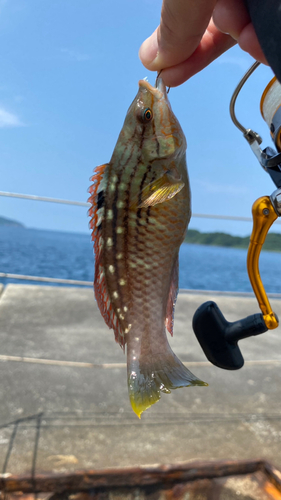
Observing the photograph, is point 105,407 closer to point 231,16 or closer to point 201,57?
point 201,57

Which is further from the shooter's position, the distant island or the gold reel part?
the distant island

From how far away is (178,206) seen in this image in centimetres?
75

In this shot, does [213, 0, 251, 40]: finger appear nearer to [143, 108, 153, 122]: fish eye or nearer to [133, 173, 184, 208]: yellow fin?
A: [143, 108, 153, 122]: fish eye

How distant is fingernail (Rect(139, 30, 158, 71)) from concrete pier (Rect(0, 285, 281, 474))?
2018 millimetres

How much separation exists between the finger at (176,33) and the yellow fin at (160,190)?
38 centimetres

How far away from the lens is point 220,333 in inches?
29.6

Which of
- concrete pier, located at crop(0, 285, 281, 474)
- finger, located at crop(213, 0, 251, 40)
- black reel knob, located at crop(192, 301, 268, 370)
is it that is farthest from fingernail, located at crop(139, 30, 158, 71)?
concrete pier, located at crop(0, 285, 281, 474)

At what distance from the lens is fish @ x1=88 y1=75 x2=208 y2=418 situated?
0.73m

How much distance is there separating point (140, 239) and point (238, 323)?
268 millimetres

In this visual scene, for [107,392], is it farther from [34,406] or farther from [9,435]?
[9,435]

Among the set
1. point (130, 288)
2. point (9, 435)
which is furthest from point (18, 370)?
point (130, 288)

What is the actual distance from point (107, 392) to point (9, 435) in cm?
72

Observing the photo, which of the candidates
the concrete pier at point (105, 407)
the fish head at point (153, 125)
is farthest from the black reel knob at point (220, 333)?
the concrete pier at point (105, 407)

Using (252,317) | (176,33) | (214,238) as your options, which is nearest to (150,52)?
(176,33)
